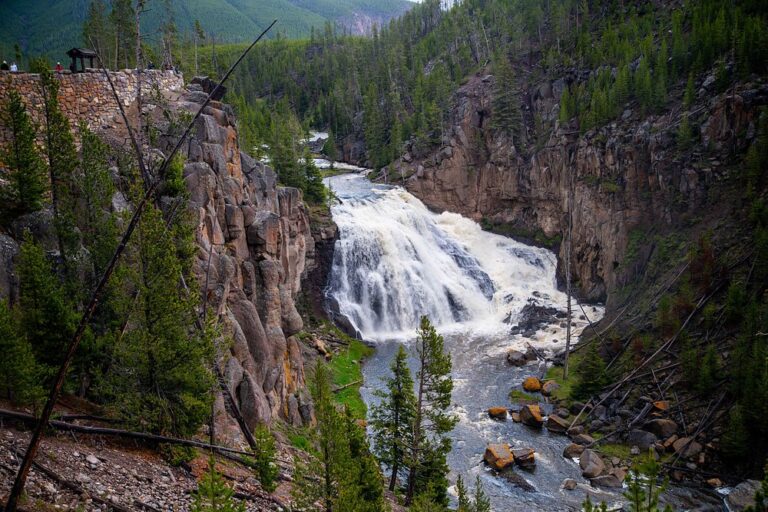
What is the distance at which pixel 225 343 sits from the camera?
60.7ft

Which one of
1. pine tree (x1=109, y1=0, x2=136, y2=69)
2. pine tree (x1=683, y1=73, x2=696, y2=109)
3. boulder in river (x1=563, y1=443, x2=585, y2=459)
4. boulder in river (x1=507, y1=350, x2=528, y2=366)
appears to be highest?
pine tree (x1=109, y1=0, x2=136, y2=69)

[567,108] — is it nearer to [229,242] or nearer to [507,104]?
[507,104]

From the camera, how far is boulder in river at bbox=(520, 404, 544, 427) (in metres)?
35.8

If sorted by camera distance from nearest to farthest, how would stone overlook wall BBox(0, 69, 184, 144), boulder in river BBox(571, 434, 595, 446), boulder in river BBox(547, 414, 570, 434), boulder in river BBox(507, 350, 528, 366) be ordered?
stone overlook wall BBox(0, 69, 184, 144) < boulder in river BBox(571, 434, 595, 446) < boulder in river BBox(547, 414, 570, 434) < boulder in river BBox(507, 350, 528, 366)

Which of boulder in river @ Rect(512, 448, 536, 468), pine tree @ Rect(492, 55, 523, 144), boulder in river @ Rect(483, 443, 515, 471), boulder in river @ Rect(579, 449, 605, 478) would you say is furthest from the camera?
pine tree @ Rect(492, 55, 523, 144)

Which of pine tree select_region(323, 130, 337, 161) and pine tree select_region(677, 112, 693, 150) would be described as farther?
pine tree select_region(323, 130, 337, 161)

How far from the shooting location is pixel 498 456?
31203 mm

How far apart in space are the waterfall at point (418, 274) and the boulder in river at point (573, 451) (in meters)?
22.8

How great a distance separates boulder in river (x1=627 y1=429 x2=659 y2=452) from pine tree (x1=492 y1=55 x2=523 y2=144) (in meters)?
49.5

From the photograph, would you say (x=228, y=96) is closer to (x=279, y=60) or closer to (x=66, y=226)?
(x=66, y=226)

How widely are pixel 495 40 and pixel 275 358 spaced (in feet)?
286

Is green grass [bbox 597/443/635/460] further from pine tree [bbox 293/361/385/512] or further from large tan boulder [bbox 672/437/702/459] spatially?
pine tree [bbox 293/361/385/512]

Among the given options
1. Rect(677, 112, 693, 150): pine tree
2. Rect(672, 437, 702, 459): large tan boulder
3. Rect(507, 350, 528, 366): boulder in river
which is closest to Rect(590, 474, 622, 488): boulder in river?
Rect(672, 437, 702, 459): large tan boulder

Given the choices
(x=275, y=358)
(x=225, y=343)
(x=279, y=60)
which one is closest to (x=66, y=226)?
(x=225, y=343)
